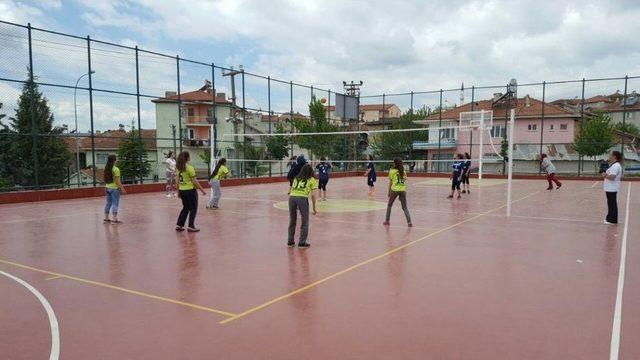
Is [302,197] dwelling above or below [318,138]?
below

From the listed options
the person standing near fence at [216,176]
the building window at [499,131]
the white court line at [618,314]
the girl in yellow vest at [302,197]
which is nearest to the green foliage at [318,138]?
the building window at [499,131]

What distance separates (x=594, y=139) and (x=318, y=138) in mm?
19913

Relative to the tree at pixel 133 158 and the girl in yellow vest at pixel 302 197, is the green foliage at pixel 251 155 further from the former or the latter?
the girl in yellow vest at pixel 302 197

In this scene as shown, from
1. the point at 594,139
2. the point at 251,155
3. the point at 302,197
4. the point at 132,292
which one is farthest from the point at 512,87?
the point at 132,292

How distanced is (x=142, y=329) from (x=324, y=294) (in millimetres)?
2093

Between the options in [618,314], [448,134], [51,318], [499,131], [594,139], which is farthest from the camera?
[448,134]

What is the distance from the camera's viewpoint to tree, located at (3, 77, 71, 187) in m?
15.8

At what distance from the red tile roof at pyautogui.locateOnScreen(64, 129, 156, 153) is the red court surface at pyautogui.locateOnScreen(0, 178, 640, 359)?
7874 millimetres

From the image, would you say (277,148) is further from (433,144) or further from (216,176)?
(433,144)

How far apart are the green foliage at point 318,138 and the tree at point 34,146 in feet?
55.0

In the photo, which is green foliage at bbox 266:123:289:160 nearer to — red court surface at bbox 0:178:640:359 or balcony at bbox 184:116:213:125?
balcony at bbox 184:116:213:125

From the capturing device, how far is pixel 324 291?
18.6ft

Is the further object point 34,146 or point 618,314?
point 34,146

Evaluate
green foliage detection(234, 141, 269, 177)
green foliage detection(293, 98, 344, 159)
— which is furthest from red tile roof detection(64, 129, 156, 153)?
green foliage detection(293, 98, 344, 159)
